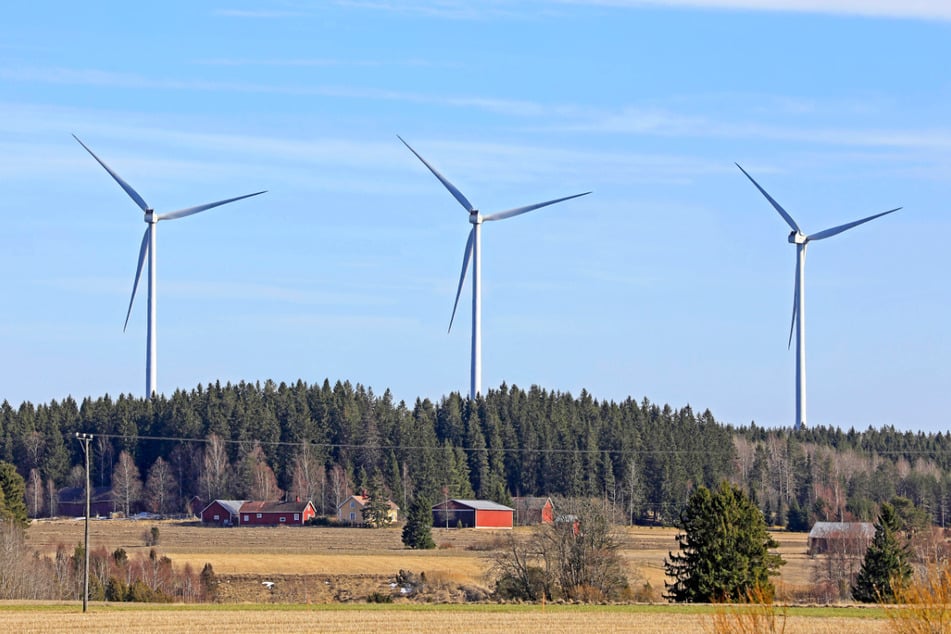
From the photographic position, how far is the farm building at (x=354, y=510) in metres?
168

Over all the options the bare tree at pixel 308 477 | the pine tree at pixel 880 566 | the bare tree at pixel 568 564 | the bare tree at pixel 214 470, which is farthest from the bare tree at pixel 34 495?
the pine tree at pixel 880 566

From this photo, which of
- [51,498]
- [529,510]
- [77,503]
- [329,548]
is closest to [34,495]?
[51,498]

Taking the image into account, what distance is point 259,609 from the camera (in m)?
65.7

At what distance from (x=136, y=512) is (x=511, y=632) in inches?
5518

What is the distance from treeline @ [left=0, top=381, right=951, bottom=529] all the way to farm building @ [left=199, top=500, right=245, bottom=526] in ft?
34.8

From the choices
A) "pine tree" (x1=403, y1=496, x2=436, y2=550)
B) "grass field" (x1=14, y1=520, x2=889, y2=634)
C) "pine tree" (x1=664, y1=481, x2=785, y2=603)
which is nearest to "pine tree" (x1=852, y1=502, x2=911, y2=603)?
"pine tree" (x1=664, y1=481, x2=785, y2=603)

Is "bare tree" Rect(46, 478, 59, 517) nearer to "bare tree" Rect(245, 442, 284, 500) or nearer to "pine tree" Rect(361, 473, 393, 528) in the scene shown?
"bare tree" Rect(245, 442, 284, 500)

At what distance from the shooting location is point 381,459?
18938cm

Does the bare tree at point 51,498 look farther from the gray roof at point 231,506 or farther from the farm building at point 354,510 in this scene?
the farm building at point 354,510

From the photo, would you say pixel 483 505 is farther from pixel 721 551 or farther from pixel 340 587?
pixel 721 551

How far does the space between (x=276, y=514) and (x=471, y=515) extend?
832 inches

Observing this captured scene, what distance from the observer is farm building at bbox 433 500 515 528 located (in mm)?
165250

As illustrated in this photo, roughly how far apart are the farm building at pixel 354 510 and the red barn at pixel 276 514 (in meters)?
3.31

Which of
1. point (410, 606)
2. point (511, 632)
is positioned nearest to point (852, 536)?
point (410, 606)
